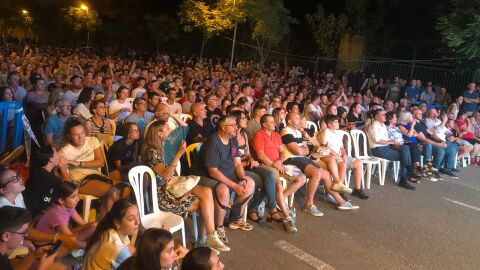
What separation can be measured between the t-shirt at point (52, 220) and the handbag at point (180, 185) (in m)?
1.16

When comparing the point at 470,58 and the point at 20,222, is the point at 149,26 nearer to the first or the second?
the point at 470,58

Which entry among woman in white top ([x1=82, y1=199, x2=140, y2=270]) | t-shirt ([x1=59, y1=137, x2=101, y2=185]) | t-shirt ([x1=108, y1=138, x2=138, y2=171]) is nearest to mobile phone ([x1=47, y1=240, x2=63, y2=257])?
woman in white top ([x1=82, y1=199, x2=140, y2=270])

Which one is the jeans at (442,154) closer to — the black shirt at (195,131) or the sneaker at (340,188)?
the sneaker at (340,188)

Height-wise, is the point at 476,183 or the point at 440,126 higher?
the point at 440,126

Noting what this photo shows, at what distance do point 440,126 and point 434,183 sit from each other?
169 centimetres

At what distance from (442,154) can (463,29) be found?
6.99 m

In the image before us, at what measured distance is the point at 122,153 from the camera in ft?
17.0

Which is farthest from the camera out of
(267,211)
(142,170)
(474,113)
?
(474,113)

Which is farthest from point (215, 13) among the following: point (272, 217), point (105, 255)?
point (105, 255)

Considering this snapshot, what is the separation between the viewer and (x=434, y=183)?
8.55m

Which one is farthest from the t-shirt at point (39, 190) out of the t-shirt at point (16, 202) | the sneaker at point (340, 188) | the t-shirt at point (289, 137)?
the sneaker at point (340, 188)

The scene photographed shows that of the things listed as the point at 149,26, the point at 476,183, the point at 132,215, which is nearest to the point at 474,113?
the point at 476,183

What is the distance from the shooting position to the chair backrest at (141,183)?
443 centimetres

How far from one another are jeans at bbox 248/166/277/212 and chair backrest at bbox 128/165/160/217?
1.47m
